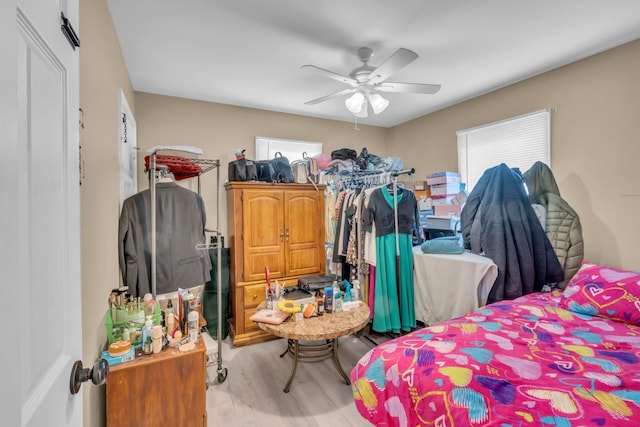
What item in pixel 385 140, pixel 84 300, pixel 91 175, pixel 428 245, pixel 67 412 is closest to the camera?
pixel 67 412

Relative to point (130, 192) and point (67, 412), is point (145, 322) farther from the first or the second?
point (130, 192)

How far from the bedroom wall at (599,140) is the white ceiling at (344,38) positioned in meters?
0.15

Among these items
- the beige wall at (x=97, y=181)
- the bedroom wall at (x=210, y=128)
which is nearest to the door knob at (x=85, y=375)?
the beige wall at (x=97, y=181)

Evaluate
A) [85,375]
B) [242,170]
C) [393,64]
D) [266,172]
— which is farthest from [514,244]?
[85,375]

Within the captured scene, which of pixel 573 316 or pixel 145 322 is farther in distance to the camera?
pixel 573 316

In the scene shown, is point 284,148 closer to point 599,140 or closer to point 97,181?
point 97,181

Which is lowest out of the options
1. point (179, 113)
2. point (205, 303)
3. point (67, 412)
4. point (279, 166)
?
point (205, 303)

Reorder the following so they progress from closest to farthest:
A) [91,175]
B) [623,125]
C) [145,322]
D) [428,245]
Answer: [91,175] → [145,322] → [623,125] → [428,245]

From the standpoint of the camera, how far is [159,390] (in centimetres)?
151

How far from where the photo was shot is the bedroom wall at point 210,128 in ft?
10.6

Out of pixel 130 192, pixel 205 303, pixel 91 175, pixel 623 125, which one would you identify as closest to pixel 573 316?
pixel 623 125

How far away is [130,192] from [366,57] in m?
2.37

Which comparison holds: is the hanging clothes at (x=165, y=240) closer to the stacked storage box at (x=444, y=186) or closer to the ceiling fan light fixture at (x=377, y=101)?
the ceiling fan light fixture at (x=377, y=101)

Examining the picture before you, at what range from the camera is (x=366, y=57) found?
8.00 feet
